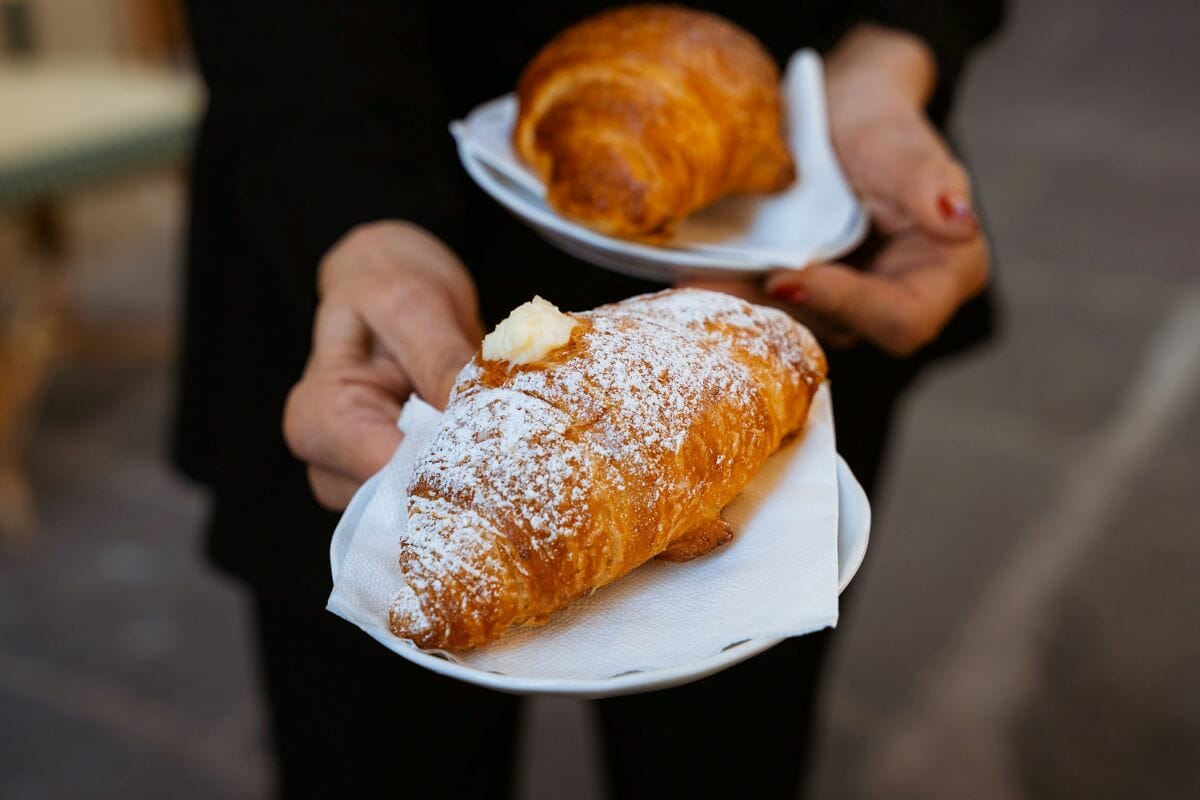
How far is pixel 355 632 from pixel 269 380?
234mm

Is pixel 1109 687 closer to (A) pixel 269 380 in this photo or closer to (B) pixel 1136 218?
(A) pixel 269 380

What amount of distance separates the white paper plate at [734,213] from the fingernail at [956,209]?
67 mm

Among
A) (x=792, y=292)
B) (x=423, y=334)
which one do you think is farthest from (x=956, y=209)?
(x=423, y=334)

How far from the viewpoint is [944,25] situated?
40.4 inches

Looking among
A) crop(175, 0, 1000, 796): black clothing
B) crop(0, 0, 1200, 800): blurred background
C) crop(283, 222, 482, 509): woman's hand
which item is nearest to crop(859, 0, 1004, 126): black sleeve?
crop(175, 0, 1000, 796): black clothing

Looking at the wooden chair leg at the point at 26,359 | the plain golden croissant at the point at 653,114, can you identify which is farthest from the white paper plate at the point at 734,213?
the wooden chair leg at the point at 26,359

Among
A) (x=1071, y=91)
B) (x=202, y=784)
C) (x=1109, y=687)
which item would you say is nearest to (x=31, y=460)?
(x=202, y=784)

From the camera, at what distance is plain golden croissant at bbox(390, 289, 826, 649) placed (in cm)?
54

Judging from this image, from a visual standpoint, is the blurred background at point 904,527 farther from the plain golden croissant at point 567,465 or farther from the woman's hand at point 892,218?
the plain golden croissant at point 567,465

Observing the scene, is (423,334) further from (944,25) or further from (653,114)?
(944,25)

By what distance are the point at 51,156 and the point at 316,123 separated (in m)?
1.65

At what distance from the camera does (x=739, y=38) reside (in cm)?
96

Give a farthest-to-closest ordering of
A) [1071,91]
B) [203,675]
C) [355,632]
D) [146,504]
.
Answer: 1. [1071,91]
2. [146,504]
3. [203,675]
4. [355,632]

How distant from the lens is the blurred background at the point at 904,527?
1.65 metres
